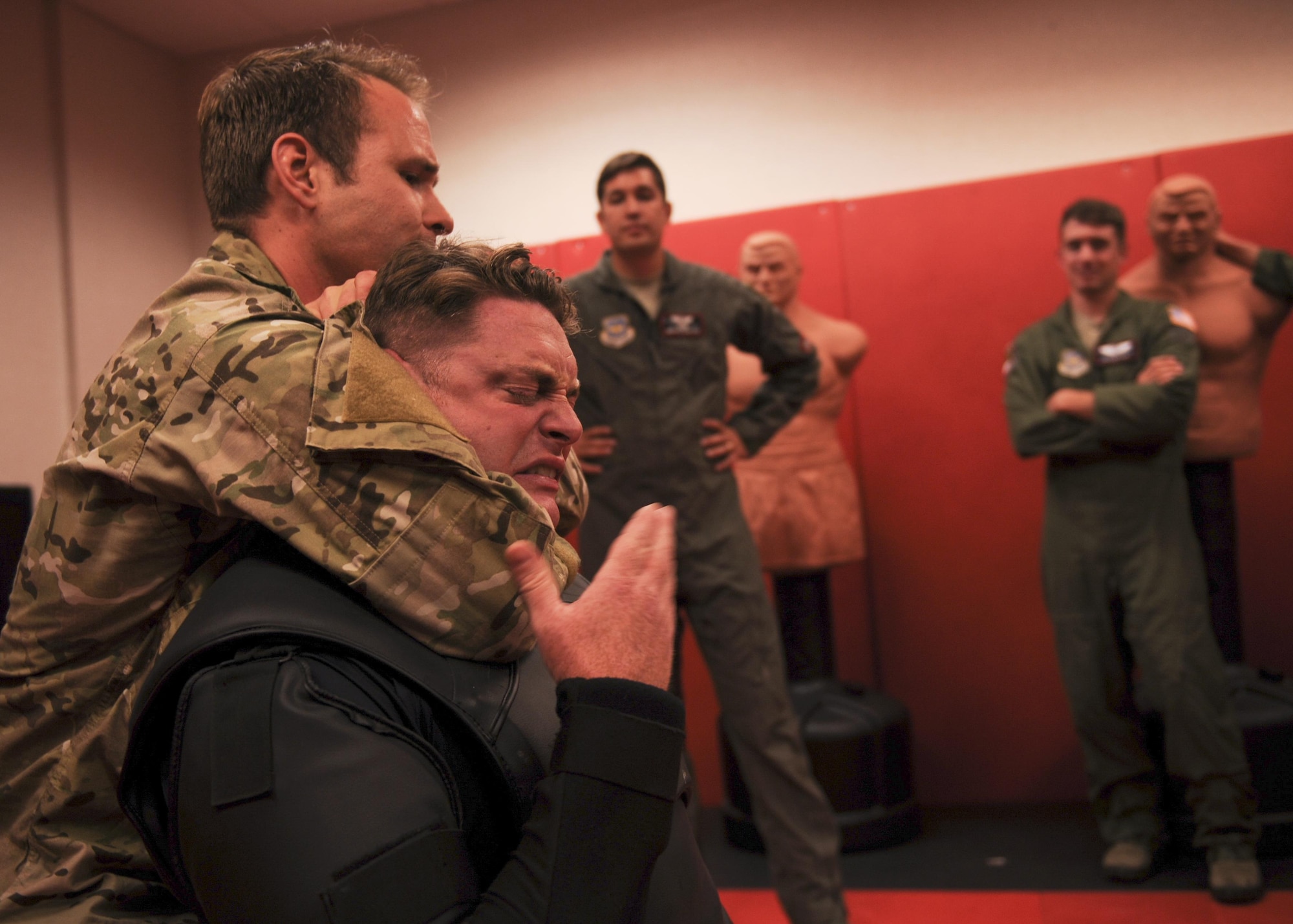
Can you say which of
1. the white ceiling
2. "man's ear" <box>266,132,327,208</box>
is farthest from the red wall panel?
"man's ear" <box>266,132,327,208</box>

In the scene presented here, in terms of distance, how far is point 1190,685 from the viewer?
305 cm

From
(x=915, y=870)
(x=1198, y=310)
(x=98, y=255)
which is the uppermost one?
(x=98, y=255)

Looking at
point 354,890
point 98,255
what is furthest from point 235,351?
point 98,255

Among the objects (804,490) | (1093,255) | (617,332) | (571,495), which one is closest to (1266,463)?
(1093,255)

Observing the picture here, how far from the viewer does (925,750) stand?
4043 millimetres

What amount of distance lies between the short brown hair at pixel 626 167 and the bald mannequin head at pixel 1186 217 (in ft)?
5.30

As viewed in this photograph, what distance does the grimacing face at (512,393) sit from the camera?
3.45ft

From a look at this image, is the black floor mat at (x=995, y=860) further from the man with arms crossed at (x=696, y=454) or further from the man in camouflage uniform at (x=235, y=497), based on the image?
the man in camouflage uniform at (x=235, y=497)

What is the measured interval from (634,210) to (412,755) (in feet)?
7.72

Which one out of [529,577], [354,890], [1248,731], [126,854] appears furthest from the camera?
[1248,731]

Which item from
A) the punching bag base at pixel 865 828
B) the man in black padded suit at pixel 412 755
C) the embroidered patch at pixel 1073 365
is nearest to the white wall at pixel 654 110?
the embroidered patch at pixel 1073 365

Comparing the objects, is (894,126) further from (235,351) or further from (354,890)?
(354,890)

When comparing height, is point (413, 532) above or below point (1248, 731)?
above

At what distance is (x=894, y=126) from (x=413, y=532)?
3743 mm
